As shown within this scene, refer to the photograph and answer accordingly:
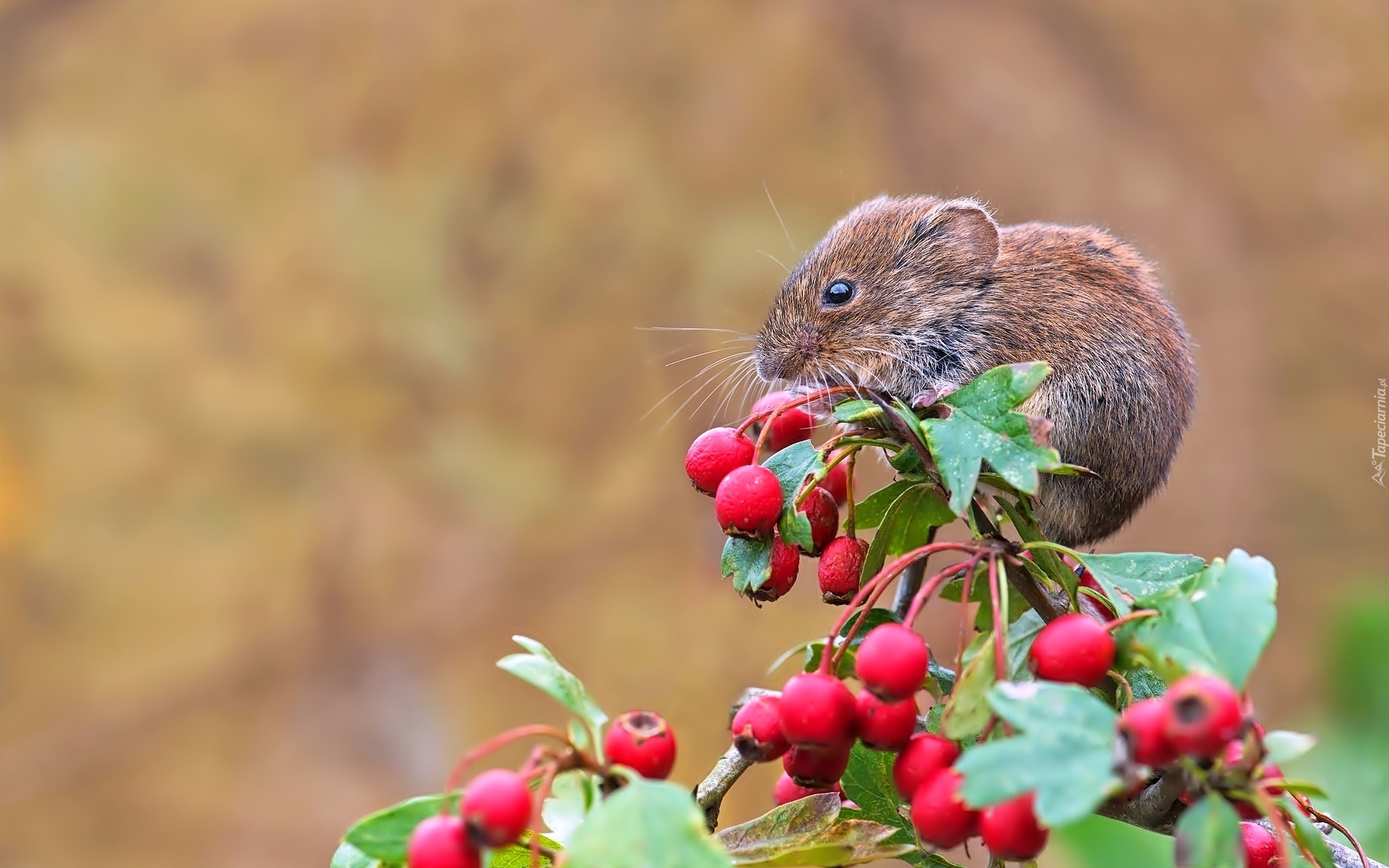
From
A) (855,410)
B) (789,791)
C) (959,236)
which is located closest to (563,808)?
(789,791)

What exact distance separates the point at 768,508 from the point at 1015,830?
358 millimetres

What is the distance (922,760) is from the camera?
79 centimetres

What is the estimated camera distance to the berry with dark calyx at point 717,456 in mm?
1069

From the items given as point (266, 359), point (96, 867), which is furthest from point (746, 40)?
point (96, 867)

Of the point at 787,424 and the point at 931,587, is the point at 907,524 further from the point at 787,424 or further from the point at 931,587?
the point at 931,587

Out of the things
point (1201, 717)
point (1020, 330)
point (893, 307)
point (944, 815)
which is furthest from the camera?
point (893, 307)

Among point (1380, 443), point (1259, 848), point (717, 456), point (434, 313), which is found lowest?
point (1259, 848)

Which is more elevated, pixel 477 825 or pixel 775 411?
pixel 775 411

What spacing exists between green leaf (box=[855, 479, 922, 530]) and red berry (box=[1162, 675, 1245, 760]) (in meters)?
0.44

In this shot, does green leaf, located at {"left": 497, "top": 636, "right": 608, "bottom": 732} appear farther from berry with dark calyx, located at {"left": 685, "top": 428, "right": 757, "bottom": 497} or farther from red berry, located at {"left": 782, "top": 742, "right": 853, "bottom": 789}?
berry with dark calyx, located at {"left": 685, "top": 428, "right": 757, "bottom": 497}

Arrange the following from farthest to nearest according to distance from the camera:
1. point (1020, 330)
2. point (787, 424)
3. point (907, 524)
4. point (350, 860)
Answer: point (1020, 330) → point (787, 424) → point (907, 524) → point (350, 860)

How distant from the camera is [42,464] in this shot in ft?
11.4

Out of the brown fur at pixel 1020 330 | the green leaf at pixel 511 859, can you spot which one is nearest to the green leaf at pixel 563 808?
the green leaf at pixel 511 859

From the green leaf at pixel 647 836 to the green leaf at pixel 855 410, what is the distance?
0.36 metres
